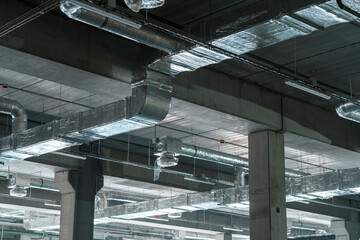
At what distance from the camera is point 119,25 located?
1033cm

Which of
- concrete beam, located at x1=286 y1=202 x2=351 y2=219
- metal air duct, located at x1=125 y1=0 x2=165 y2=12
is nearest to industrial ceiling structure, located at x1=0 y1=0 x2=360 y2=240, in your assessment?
metal air duct, located at x1=125 y1=0 x2=165 y2=12

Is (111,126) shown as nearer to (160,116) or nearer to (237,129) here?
(160,116)

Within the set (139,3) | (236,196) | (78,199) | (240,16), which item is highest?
(240,16)

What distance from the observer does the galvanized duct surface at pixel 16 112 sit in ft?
47.8

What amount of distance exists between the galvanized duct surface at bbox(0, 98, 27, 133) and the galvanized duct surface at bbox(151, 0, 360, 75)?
422 centimetres

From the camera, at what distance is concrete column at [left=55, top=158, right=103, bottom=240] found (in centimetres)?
1975

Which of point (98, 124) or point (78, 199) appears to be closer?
point (98, 124)

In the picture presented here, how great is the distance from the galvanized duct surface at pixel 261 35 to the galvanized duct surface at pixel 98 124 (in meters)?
0.59

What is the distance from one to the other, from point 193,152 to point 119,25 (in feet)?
25.8

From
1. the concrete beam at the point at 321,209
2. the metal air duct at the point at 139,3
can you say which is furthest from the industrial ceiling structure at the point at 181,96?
the concrete beam at the point at 321,209

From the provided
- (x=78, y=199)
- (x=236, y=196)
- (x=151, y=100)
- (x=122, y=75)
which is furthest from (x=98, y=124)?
(x=236, y=196)

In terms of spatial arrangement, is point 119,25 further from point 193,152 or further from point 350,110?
point 193,152

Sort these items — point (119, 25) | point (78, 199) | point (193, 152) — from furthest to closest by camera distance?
point (78, 199)
point (193, 152)
point (119, 25)

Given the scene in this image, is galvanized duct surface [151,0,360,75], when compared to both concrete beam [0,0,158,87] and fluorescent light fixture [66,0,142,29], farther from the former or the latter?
fluorescent light fixture [66,0,142,29]
